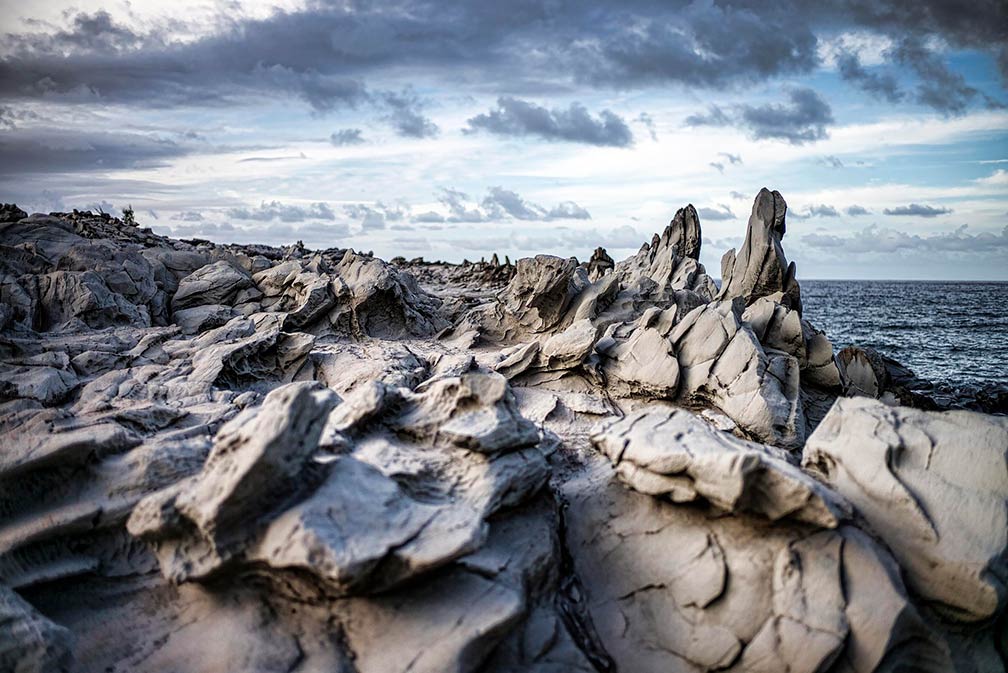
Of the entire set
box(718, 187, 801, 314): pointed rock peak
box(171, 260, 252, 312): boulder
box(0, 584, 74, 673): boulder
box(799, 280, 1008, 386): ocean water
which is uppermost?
box(718, 187, 801, 314): pointed rock peak

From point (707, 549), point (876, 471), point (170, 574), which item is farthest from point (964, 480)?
point (170, 574)

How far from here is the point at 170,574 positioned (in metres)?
5.87

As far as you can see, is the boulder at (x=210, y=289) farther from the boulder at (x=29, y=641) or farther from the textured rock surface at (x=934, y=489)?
the textured rock surface at (x=934, y=489)

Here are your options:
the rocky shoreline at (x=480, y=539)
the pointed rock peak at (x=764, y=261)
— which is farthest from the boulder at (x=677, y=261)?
the rocky shoreline at (x=480, y=539)

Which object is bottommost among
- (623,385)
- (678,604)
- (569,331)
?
(678,604)

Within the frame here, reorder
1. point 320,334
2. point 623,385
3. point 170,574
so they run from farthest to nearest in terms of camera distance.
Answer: point 320,334 < point 623,385 < point 170,574

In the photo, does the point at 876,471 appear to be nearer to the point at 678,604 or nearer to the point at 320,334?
the point at 678,604

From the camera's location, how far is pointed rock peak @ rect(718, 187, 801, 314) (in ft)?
55.2

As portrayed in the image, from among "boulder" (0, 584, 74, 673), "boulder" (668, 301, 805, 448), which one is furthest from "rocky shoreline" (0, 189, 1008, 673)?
"boulder" (668, 301, 805, 448)

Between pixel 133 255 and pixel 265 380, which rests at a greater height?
pixel 133 255

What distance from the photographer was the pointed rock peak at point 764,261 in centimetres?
1683

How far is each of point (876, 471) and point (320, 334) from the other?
1347cm

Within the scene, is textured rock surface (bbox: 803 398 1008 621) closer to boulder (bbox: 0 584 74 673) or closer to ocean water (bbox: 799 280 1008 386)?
boulder (bbox: 0 584 74 673)

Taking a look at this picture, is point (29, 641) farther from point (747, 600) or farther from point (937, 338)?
point (937, 338)
